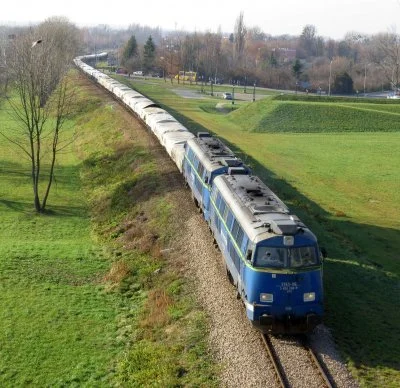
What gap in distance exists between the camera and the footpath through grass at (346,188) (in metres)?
18.5

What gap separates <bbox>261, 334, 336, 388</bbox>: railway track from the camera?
1512 cm

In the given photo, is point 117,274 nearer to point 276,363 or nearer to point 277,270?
point 277,270

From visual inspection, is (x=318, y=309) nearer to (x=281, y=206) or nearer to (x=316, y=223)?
(x=281, y=206)

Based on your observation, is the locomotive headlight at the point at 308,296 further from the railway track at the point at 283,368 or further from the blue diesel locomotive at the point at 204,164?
the blue diesel locomotive at the point at 204,164

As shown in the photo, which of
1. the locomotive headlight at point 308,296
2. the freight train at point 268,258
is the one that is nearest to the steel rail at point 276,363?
the freight train at point 268,258

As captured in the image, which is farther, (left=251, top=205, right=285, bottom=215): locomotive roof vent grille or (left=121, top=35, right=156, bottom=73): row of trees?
(left=121, top=35, right=156, bottom=73): row of trees

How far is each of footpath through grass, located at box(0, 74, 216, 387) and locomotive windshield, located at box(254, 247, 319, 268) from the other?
3718 mm

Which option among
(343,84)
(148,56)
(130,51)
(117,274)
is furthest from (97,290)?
(130,51)

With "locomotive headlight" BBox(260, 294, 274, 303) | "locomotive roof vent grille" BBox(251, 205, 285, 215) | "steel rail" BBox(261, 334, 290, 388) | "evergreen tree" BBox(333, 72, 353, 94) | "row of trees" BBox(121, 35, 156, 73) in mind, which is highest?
"row of trees" BBox(121, 35, 156, 73)

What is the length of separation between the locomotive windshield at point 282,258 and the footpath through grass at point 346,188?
10.3ft

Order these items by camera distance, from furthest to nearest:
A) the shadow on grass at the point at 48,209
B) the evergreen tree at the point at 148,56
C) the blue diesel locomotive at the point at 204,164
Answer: the evergreen tree at the point at 148,56 < the shadow on grass at the point at 48,209 < the blue diesel locomotive at the point at 204,164

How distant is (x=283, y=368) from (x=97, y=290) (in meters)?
12.1

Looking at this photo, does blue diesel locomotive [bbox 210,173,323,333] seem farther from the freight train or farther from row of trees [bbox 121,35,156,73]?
row of trees [bbox 121,35,156,73]

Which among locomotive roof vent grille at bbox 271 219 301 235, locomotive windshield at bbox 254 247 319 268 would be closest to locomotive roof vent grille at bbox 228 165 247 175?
locomotive roof vent grille at bbox 271 219 301 235
